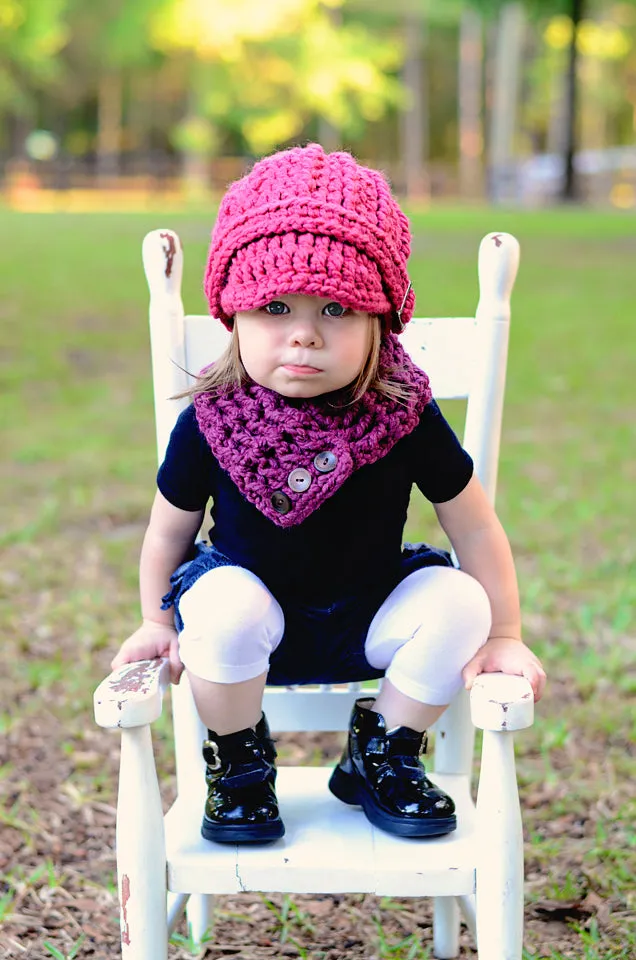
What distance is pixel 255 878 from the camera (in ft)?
5.33

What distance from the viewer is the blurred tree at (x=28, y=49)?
32594 mm

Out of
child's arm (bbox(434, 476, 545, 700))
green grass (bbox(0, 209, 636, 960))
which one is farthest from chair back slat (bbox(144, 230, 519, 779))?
green grass (bbox(0, 209, 636, 960))

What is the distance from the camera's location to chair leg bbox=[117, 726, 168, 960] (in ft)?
5.25

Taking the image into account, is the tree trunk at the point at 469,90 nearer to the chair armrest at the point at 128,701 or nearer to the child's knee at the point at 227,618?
the child's knee at the point at 227,618

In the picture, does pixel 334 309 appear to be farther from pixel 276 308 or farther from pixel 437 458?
pixel 437 458

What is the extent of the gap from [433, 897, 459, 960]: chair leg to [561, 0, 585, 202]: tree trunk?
21.3 metres

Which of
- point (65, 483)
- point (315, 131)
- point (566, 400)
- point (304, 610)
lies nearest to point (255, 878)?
point (304, 610)

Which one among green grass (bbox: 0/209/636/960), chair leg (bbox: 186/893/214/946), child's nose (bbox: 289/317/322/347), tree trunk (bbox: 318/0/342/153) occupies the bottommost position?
chair leg (bbox: 186/893/214/946)

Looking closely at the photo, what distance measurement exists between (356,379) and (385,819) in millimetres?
609

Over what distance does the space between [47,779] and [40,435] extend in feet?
11.4

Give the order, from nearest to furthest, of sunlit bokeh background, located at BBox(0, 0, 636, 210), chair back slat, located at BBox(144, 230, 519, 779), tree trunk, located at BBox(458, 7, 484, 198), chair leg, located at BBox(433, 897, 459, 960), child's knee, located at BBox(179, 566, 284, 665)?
child's knee, located at BBox(179, 566, 284, 665) < chair back slat, located at BBox(144, 230, 519, 779) < chair leg, located at BBox(433, 897, 459, 960) < sunlit bokeh background, located at BBox(0, 0, 636, 210) < tree trunk, located at BBox(458, 7, 484, 198)

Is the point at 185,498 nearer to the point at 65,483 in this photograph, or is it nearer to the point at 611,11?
the point at 65,483

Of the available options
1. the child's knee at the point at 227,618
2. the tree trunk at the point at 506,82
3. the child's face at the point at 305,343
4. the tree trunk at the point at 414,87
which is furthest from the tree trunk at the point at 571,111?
the child's knee at the point at 227,618

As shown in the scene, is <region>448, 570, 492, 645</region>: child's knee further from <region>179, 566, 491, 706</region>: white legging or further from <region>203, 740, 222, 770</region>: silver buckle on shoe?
<region>203, 740, 222, 770</region>: silver buckle on shoe
